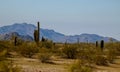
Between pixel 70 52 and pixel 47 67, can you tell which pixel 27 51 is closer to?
pixel 70 52

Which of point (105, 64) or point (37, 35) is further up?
point (37, 35)

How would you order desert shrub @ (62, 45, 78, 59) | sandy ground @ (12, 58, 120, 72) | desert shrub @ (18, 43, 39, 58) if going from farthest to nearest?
desert shrub @ (62, 45, 78, 59)
desert shrub @ (18, 43, 39, 58)
sandy ground @ (12, 58, 120, 72)

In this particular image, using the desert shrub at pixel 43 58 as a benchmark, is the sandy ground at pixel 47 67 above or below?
below

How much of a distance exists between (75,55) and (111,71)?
12.4 m

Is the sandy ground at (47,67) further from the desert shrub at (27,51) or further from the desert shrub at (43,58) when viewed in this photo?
the desert shrub at (27,51)

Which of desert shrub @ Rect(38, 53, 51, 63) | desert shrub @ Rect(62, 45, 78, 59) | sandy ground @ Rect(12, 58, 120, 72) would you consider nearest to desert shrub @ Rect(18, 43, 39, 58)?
desert shrub @ Rect(62, 45, 78, 59)

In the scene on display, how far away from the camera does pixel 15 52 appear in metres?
44.3

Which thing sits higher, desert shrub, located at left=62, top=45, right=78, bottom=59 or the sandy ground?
desert shrub, located at left=62, top=45, right=78, bottom=59

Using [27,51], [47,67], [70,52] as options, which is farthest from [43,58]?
[70,52]

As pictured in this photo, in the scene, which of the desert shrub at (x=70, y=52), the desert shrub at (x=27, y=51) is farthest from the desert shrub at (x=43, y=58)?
the desert shrub at (x=70, y=52)

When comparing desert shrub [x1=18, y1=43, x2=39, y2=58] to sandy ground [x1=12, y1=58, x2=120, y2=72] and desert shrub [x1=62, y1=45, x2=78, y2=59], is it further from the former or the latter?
sandy ground [x1=12, y1=58, x2=120, y2=72]

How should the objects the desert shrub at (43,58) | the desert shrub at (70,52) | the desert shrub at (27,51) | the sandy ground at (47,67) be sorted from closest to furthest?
the sandy ground at (47,67) → the desert shrub at (43,58) → the desert shrub at (27,51) → the desert shrub at (70,52)

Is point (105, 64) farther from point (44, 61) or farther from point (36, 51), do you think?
point (36, 51)

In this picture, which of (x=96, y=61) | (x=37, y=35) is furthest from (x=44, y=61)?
(x=37, y=35)
